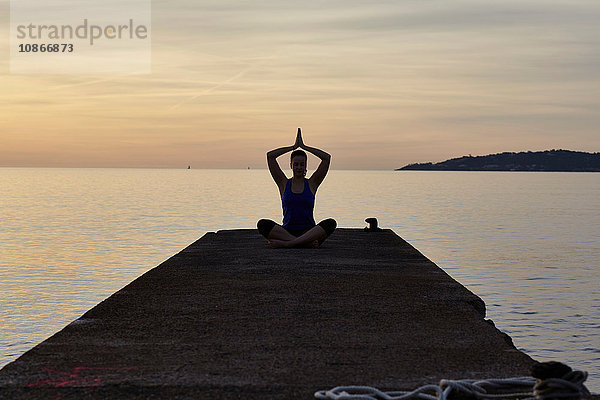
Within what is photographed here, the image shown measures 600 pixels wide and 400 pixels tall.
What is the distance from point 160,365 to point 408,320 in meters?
2.30

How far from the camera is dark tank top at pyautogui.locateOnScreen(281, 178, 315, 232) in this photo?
12398 mm

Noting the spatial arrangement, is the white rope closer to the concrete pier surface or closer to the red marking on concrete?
the concrete pier surface

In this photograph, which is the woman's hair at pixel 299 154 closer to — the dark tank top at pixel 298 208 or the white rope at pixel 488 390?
the dark tank top at pixel 298 208

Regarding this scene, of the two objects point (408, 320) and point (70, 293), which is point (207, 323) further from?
point (70, 293)

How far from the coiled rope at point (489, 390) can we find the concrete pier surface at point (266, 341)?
0.71 ft

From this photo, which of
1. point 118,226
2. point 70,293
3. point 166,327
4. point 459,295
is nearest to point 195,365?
point 166,327

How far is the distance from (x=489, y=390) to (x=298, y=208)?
327 inches

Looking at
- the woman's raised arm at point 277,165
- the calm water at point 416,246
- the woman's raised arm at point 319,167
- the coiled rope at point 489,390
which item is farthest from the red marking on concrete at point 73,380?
the woman's raised arm at point 277,165

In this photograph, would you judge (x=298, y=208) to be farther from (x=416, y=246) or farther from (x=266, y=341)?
(x=416, y=246)

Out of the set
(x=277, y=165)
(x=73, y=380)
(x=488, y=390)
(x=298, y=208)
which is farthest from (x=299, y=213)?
(x=488, y=390)

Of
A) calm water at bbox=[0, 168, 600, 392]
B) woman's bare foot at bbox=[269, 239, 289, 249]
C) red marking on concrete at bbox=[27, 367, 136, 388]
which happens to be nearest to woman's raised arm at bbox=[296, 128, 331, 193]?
woman's bare foot at bbox=[269, 239, 289, 249]

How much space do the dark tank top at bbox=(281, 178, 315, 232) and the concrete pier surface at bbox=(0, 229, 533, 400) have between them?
10.8 feet

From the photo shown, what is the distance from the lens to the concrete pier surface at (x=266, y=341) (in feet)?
14.4

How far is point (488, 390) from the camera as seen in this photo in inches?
168
